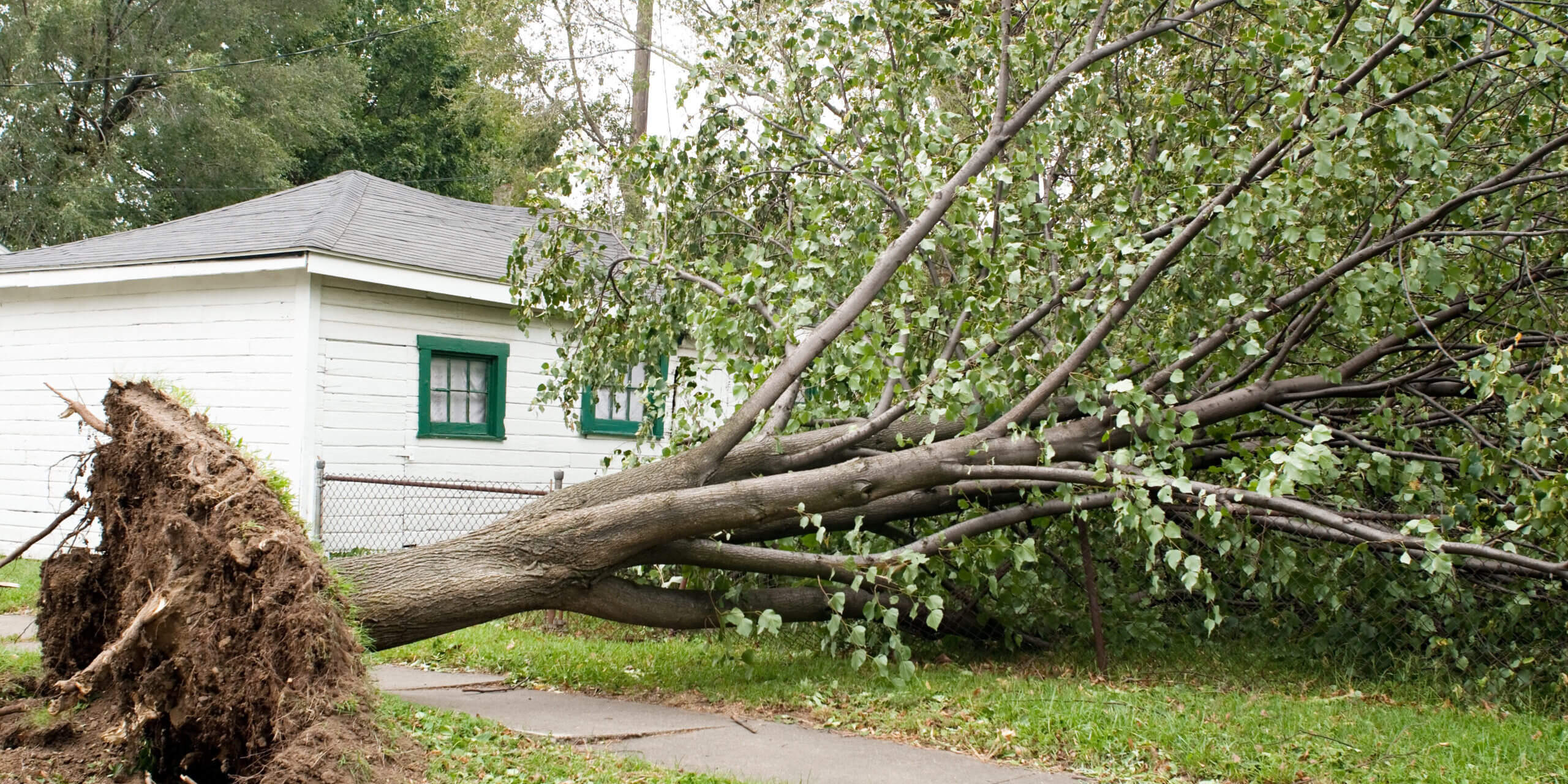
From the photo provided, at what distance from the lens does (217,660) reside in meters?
3.90

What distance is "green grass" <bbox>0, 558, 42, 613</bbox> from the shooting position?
8812mm

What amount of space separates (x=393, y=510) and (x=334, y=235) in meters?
2.69

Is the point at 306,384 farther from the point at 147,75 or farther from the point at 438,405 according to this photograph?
the point at 147,75

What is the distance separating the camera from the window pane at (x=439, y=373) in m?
12.0

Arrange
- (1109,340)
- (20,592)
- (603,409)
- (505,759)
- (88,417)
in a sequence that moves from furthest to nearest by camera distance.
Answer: (603,409) → (20,592) → (1109,340) → (88,417) → (505,759)

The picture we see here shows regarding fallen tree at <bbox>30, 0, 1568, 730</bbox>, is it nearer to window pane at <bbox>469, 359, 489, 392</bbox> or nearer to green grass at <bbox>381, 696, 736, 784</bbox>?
green grass at <bbox>381, 696, 736, 784</bbox>

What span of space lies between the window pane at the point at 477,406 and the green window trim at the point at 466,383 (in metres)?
0.02

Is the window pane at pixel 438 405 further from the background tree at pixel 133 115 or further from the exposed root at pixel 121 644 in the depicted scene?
the background tree at pixel 133 115

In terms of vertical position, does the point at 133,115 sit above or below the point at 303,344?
above

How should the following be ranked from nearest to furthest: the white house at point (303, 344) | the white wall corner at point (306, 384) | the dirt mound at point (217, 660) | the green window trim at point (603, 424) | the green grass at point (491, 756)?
the dirt mound at point (217, 660) → the green grass at point (491, 756) → the white wall corner at point (306, 384) → the white house at point (303, 344) → the green window trim at point (603, 424)

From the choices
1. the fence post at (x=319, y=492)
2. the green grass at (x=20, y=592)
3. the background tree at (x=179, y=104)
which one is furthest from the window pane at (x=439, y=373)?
the background tree at (x=179, y=104)

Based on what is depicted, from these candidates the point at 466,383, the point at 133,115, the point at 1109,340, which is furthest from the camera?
the point at 133,115

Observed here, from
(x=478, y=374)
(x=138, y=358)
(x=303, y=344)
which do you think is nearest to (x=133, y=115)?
(x=138, y=358)

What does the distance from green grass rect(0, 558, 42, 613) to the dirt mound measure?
4.44m
